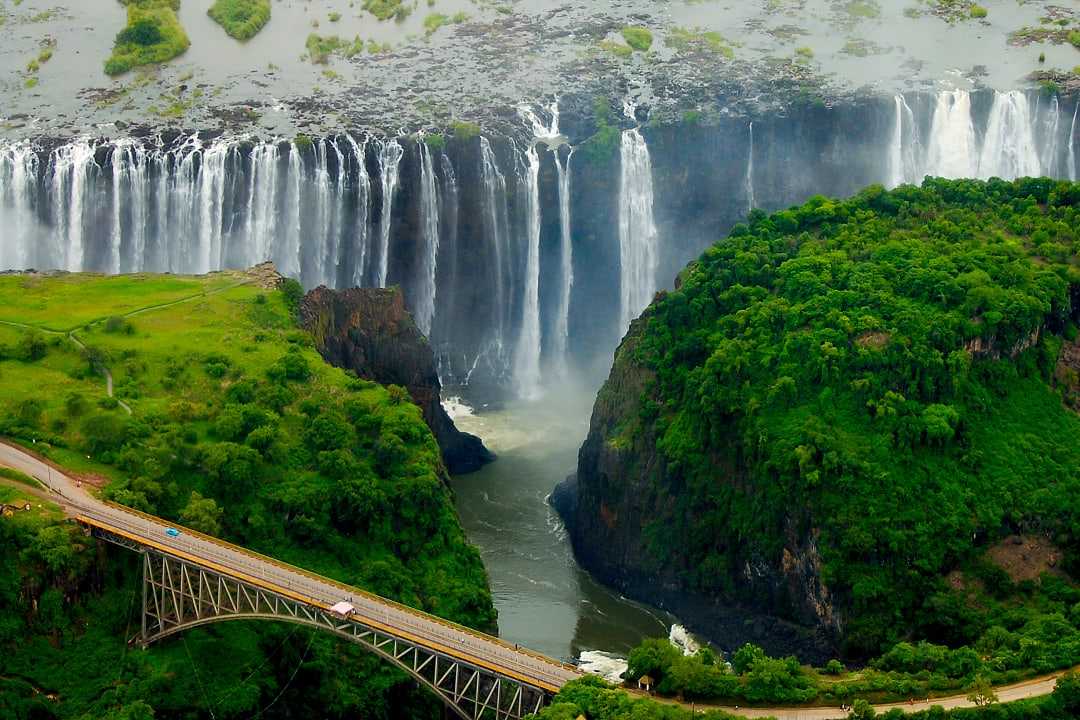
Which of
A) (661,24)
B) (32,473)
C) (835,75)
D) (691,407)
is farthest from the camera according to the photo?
(661,24)

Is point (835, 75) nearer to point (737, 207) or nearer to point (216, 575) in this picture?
point (737, 207)

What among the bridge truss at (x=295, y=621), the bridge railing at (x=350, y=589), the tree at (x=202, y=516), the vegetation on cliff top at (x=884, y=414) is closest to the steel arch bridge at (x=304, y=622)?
the bridge truss at (x=295, y=621)

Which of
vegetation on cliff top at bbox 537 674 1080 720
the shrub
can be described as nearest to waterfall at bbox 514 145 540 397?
the shrub

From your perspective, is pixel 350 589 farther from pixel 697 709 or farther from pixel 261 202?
pixel 261 202

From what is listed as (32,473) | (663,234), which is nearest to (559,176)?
(663,234)

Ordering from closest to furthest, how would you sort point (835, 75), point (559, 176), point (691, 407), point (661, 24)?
1. point (691, 407)
2. point (559, 176)
3. point (835, 75)
4. point (661, 24)
